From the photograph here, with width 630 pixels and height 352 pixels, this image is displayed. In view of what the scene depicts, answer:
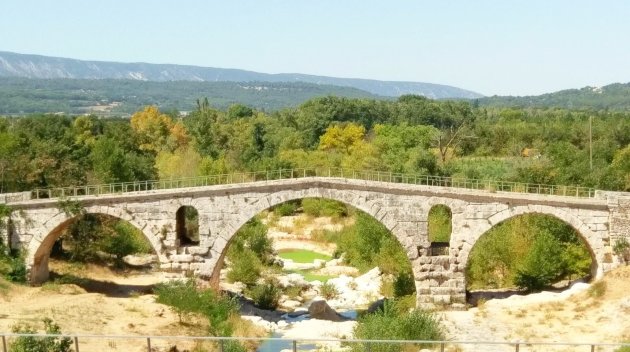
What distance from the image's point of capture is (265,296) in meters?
44.3

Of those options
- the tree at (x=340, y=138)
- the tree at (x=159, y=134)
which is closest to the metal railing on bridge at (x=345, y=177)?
the tree at (x=340, y=138)

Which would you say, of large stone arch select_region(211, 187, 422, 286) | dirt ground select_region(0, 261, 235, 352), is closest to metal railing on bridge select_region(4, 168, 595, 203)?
large stone arch select_region(211, 187, 422, 286)

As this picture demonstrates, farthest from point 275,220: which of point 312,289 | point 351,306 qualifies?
point 351,306

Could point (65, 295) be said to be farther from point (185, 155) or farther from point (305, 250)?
point (185, 155)

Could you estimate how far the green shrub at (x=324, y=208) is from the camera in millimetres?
68500

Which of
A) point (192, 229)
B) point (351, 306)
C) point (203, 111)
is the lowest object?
point (351, 306)

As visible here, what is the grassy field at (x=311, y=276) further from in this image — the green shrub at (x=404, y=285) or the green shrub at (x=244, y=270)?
the green shrub at (x=404, y=285)

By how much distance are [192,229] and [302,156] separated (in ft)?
84.4

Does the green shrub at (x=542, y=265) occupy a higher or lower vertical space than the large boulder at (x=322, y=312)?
higher

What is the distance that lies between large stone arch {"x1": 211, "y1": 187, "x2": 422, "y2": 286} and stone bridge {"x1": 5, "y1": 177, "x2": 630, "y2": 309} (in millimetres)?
48

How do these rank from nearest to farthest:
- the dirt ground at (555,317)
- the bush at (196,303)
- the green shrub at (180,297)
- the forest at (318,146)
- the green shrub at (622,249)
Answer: the dirt ground at (555,317) → the bush at (196,303) → the green shrub at (180,297) → the green shrub at (622,249) → the forest at (318,146)

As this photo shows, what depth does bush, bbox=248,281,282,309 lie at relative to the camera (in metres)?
44.3

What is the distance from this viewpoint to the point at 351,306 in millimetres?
45438

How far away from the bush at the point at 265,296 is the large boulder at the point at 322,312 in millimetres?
2782
